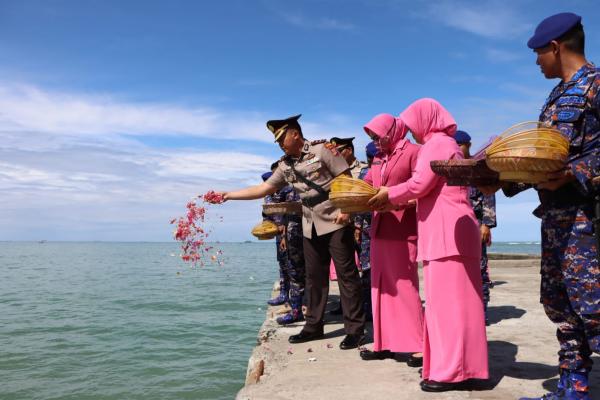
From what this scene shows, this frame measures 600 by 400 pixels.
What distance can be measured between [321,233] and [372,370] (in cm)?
148

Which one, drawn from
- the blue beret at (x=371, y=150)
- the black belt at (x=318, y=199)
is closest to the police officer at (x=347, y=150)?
the blue beret at (x=371, y=150)

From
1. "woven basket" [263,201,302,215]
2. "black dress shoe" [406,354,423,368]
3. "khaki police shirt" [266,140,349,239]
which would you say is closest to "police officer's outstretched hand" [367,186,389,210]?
"khaki police shirt" [266,140,349,239]

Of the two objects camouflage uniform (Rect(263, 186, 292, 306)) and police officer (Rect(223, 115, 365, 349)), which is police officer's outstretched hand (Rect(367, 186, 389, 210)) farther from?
camouflage uniform (Rect(263, 186, 292, 306))

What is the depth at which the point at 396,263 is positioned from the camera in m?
4.14

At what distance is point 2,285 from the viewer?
2267 cm

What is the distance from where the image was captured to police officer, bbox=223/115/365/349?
4816 mm

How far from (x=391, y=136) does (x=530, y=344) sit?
8.15ft

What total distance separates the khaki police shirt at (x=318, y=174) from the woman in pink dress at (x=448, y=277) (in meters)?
1.45

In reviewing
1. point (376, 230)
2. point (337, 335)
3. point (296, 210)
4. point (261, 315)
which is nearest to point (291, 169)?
point (296, 210)

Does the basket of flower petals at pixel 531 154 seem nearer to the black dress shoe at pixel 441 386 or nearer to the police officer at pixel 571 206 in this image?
the police officer at pixel 571 206

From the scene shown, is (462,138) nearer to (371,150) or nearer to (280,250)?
(371,150)

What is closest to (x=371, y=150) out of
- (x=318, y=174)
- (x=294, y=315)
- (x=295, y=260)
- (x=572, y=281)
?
(x=318, y=174)

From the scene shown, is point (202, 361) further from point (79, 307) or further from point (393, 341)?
point (79, 307)

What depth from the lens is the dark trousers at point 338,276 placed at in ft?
15.7
